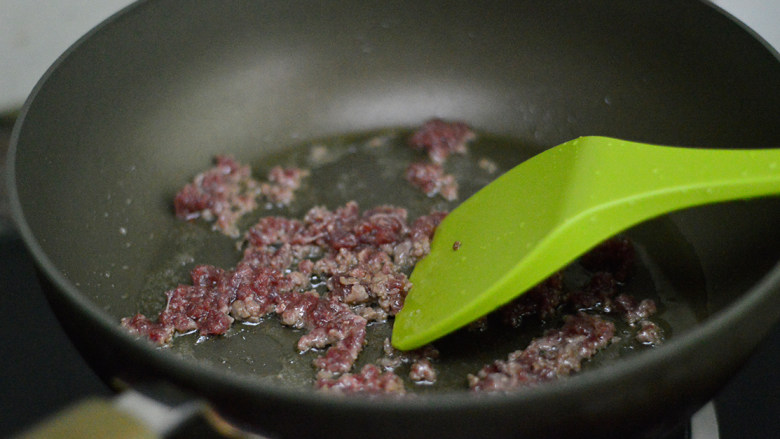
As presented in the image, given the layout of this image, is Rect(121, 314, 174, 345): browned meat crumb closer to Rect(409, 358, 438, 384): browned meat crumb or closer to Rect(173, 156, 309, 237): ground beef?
Rect(173, 156, 309, 237): ground beef

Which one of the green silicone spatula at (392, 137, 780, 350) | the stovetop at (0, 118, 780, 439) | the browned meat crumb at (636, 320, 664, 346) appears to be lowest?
the stovetop at (0, 118, 780, 439)

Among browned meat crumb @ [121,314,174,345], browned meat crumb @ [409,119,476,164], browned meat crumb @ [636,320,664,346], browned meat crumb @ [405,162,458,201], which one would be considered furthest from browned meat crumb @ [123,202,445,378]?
browned meat crumb @ [636,320,664,346]

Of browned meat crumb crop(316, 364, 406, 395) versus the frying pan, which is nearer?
the frying pan

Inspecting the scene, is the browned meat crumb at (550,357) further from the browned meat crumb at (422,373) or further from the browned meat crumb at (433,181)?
the browned meat crumb at (433,181)

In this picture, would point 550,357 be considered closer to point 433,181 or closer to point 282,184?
point 433,181

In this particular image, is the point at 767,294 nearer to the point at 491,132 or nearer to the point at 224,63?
the point at 491,132

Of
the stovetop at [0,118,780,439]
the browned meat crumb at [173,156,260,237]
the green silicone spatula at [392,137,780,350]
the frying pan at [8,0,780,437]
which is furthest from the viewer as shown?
the browned meat crumb at [173,156,260,237]

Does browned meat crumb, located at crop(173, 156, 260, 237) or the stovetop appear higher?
browned meat crumb, located at crop(173, 156, 260, 237)

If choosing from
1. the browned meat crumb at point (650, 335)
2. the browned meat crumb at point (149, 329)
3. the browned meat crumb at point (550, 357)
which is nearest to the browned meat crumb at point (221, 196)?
the browned meat crumb at point (149, 329)
